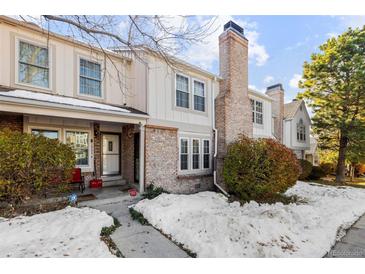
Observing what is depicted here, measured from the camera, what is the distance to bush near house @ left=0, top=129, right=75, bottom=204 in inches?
193

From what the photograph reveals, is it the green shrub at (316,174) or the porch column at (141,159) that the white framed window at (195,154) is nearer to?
the porch column at (141,159)

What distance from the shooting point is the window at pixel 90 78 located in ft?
24.6

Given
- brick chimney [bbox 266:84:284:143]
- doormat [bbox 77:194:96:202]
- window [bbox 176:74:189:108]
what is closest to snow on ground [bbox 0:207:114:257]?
doormat [bbox 77:194:96:202]

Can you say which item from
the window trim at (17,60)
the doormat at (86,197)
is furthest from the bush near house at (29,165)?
the window trim at (17,60)

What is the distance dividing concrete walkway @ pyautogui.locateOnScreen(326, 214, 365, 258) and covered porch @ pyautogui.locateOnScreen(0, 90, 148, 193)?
5.64 meters

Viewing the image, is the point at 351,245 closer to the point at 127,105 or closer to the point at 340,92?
the point at 127,105

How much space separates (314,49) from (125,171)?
53.4ft

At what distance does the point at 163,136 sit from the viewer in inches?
323

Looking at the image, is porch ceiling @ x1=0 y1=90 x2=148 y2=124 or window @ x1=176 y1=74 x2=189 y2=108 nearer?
porch ceiling @ x1=0 y1=90 x2=148 y2=124

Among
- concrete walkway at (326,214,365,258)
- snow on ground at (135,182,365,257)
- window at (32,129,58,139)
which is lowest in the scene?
concrete walkway at (326,214,365,258)

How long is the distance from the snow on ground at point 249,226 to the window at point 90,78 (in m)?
4.62

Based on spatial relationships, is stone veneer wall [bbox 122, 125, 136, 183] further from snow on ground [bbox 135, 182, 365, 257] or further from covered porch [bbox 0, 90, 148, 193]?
snow on ground [bbox 135, 182, 365, 257]
